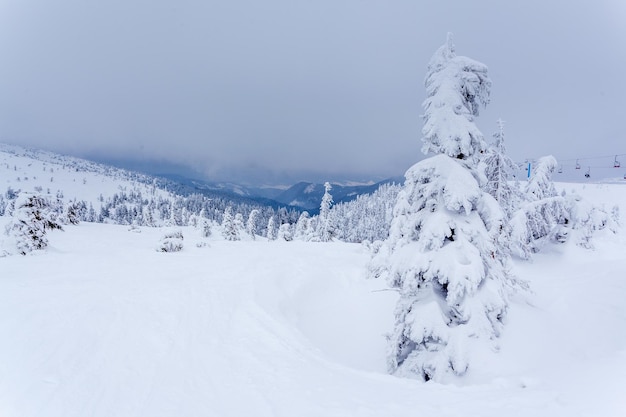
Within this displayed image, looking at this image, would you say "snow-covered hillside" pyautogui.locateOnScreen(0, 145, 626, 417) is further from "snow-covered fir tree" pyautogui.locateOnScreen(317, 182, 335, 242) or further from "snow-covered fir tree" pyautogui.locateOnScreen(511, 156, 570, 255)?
"snow-covered fir tree" pyautogui.locateOnScreen(317, 182, 335, 242)

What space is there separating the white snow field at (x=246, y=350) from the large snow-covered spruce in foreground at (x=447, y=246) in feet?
3.34

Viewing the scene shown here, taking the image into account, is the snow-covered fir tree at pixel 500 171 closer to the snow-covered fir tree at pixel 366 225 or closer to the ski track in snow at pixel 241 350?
the ski track in snow at pixel 241 350

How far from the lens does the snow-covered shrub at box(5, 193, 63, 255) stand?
1731 centimetres

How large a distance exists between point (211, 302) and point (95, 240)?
66.2ft

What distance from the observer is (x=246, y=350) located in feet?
24.9

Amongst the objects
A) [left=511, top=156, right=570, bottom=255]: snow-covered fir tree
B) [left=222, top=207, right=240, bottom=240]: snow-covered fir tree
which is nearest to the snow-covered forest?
[left=511, top=156, right=570, bottom=255]: snow-covered fir tree

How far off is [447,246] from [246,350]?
6470mm

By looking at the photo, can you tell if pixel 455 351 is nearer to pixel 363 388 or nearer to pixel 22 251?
pixel 363 388

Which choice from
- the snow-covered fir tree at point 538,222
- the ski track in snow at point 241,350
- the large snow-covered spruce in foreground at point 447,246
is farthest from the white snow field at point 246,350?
the snow-covered fir tree at point 538,222

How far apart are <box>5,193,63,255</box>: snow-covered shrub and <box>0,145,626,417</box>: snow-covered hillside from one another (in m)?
2.13

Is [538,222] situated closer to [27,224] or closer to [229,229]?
[27,224]

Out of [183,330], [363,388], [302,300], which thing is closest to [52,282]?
[183,330]

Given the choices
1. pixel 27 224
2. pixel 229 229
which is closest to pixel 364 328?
pixel 27 224

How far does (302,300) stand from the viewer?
50.9 feet
